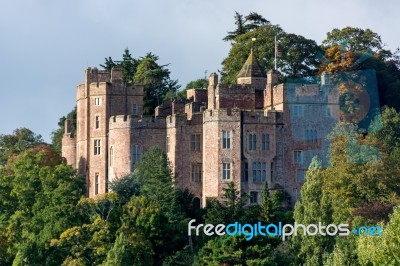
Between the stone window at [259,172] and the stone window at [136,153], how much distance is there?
626cm

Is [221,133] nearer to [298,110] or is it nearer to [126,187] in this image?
[298,110]

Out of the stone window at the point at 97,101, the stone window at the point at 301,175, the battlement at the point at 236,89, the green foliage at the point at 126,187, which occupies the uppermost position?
the battlement at the point at 236,89

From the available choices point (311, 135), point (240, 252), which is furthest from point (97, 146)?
point (240, 252)

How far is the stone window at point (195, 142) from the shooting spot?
8962 centimetres

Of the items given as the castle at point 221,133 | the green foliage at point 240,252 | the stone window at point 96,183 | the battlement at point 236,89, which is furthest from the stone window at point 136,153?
the green foliage at point 240,252

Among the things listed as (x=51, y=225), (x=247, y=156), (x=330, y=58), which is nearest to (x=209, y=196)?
(x=247, y=156)

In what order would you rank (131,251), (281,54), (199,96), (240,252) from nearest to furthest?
(240,252) < (131,251) < (199,96) < (281,54)

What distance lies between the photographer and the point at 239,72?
9606 centimetres

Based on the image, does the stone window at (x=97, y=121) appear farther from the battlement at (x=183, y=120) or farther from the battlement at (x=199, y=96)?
the battlement at (x=199, y=96)

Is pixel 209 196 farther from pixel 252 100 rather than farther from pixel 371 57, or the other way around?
pixel 371 57

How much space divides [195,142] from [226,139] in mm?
2397

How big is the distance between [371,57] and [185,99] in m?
12.7

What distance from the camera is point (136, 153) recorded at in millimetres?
90312

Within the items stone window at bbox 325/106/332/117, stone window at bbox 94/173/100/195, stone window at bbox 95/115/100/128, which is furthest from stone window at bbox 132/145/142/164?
stone window at bbox 325/106/332/117
